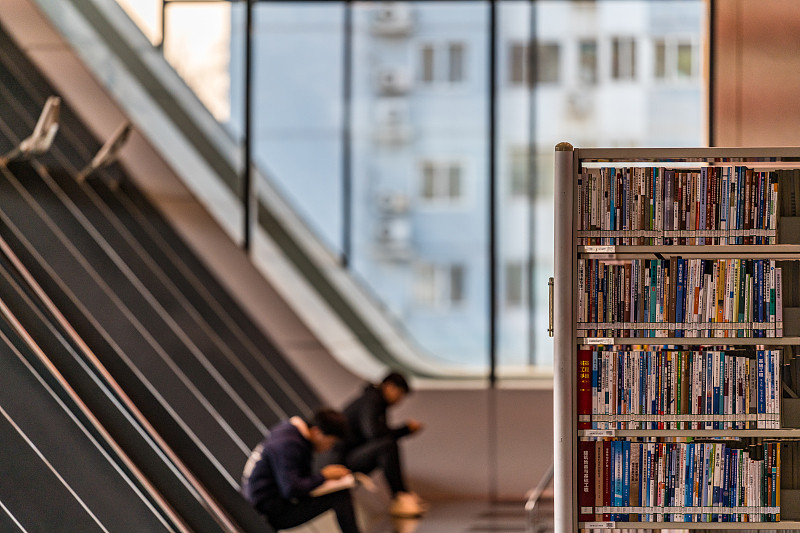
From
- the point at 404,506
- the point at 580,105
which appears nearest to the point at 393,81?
the point at 580,105

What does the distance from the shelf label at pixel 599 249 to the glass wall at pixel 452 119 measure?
146 inches

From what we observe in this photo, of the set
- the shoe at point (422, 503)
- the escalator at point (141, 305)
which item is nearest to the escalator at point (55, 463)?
the escalator at point (141, 305)

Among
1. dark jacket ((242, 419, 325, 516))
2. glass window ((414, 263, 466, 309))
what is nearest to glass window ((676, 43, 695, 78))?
glass window ((414, 263, 466, 309))

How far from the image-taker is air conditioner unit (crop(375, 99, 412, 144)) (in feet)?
39.3

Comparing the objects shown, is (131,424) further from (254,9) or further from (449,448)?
(254,9)

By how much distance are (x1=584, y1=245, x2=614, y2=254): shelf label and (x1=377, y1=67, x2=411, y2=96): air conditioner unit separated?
820 cm

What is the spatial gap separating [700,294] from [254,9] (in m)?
5.95

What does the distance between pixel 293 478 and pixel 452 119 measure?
6.73 m

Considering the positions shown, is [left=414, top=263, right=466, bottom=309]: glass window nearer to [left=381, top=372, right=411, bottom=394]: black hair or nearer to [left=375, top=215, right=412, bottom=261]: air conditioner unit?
[left=375, top=215, right=412, bottom=261]: air conditioner unit

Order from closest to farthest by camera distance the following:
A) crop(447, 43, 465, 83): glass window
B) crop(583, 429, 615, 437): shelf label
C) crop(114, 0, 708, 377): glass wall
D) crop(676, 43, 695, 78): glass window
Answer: crop(583, 429, 615, 437): shelf label < crop(114, 0, 708, 377): glass wall < crop(676, 43, 695, 78): glass window < crop(447, 43, 465, 83): glass window

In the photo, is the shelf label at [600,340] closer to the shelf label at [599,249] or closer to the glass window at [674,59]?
the shelf label at [599,249]

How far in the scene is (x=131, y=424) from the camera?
472cm

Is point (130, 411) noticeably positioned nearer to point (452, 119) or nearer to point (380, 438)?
point (380, 438)

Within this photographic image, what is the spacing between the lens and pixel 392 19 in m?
10.6
